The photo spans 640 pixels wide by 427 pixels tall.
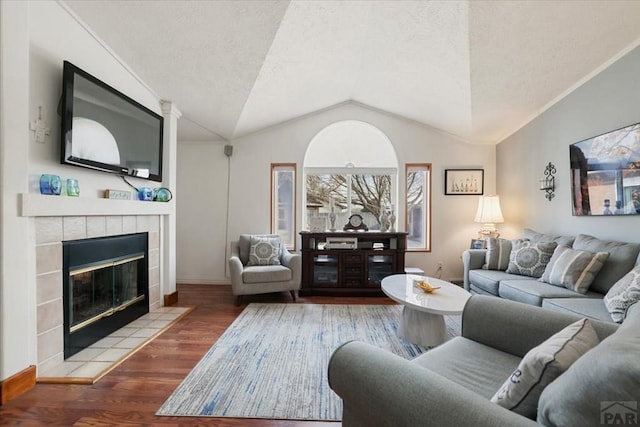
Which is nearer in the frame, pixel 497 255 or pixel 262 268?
pixel 497 255

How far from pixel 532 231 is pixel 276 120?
3649 mm

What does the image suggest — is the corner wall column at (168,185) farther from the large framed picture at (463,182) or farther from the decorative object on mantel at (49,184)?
the large framed picture at (463,182)

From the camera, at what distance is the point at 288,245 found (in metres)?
4.59

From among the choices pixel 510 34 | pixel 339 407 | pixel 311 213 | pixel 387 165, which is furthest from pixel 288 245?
pixel 510 34

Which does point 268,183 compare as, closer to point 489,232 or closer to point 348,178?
point 348,178

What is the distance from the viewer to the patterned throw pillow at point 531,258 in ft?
9.73

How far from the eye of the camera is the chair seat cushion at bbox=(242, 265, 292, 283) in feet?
11.8

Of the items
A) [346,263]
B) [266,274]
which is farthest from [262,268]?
[346,263]

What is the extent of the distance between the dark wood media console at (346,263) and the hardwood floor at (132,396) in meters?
1.59

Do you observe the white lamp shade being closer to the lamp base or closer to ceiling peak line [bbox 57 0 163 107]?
the lamp base

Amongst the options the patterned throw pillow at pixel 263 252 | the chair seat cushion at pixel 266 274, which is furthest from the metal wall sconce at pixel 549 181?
the patterned throw pillow at pixel 263 252

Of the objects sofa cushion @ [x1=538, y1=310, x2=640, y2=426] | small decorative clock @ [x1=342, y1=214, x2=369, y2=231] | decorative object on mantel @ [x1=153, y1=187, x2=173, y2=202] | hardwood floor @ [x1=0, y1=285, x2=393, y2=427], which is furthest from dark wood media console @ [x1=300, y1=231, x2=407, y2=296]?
sofa cushion @ [x1=538, y1=310, x2=640, y2=426]

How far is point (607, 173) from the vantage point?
2.62m

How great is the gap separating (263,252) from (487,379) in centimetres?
305
